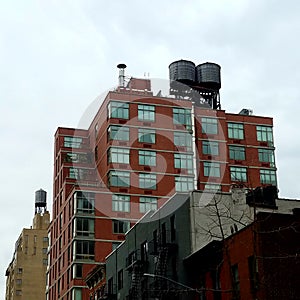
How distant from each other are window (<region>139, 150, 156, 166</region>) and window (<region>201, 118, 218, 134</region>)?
926 cm

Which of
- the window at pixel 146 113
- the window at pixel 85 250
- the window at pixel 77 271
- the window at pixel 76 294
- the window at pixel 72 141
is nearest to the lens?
the window at pixel 76 294

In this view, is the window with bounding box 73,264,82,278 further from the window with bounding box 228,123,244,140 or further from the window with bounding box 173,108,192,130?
the window with bounding box 228,123,244,140

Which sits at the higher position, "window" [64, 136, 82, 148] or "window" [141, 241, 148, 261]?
"window" [64, 136, 82, 148]

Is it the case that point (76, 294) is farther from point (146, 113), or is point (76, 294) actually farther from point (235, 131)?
point (235, 131)

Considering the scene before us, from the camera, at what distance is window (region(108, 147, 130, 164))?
93.7 meters

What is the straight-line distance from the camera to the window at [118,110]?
9506cm

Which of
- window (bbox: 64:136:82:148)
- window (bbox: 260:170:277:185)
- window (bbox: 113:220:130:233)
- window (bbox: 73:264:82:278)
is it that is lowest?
window (bbox: 73:264:82:278)

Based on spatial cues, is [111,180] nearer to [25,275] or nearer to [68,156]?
[68,156]

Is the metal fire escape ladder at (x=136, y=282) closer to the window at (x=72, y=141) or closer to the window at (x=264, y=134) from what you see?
the window at (x=264, y=134)

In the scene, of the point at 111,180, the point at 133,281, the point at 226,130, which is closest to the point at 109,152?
the point at 111,180

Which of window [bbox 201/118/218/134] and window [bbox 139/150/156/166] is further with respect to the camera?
window [bbox 201/118/218/134]

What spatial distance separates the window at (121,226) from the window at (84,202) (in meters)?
3.57

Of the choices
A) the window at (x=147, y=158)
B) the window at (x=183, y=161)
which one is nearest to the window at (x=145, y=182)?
the window at (x=147, y=158)

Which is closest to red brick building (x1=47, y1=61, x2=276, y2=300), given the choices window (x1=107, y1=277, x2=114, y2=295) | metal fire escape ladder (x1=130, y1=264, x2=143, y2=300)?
window (x1=107, y1=277, x2=114, y2=295)
